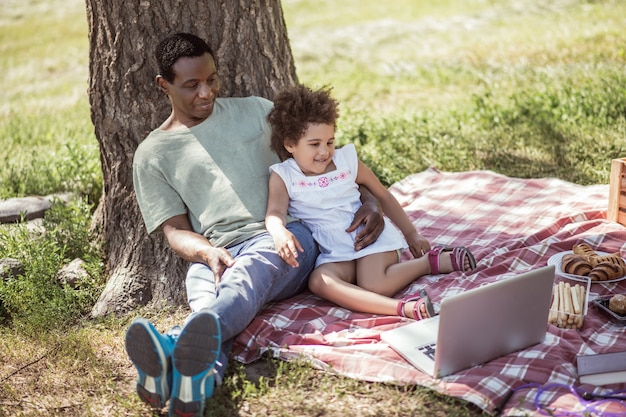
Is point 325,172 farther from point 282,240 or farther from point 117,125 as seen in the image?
point 117,125

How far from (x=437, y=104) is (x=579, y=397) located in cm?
559

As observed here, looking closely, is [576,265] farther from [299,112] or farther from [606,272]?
[299,112]

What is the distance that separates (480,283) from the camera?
4.02m

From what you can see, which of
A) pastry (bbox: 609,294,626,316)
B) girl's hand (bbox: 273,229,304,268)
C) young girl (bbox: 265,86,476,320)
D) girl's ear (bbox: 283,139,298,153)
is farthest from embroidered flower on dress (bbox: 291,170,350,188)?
pastry (bbox: 609,294,626,316)

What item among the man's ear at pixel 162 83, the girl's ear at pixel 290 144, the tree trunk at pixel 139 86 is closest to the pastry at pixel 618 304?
the girl's ear at pixel 290 144

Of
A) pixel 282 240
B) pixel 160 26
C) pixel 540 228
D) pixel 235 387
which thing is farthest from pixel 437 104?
pixel 235 387

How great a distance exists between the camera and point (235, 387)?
3.35m

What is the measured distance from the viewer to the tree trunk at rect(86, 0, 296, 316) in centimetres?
453

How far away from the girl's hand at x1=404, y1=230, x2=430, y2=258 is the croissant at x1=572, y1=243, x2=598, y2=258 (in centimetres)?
78

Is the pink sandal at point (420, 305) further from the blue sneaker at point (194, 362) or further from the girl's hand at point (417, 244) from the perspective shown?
the blue sneaker at point (194, 362)

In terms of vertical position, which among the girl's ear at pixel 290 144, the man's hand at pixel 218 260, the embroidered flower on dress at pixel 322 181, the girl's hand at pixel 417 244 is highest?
the girl's ear at pixel 290 144

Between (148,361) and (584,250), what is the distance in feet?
7.79

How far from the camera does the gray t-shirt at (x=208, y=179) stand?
411cm

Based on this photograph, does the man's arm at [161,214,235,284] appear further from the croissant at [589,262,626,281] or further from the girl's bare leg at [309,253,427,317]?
the croissant at [589,262,626,281]
